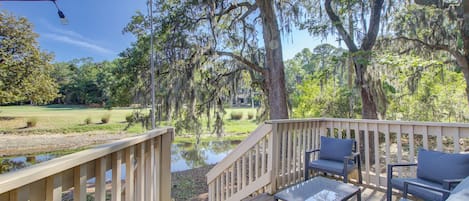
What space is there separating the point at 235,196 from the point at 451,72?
8.13 m

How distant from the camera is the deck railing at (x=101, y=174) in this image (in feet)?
2.17

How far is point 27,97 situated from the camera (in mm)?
2512

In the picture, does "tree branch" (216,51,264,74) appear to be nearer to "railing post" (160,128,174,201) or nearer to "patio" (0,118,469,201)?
"patio" (0,118,469,201)

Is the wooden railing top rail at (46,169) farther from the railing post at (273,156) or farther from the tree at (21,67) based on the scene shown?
the tree at (21,67)

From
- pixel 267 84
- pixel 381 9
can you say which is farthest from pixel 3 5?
pixel 381 9

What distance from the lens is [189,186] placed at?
598cm

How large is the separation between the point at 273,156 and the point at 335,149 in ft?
2.56

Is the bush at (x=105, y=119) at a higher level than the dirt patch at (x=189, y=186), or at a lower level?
higher

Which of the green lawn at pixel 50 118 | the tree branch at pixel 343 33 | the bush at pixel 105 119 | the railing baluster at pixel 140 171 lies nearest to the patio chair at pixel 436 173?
the railing baluster at pixel 140 171

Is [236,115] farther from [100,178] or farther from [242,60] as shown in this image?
[100,178]

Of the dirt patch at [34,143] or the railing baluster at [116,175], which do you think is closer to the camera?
the railing baluster at [116,175]

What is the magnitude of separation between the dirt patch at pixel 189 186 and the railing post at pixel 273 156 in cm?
275

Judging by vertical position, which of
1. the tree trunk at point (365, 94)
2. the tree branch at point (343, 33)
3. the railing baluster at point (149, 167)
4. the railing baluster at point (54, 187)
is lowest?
the railing baluster at point (149, 167)

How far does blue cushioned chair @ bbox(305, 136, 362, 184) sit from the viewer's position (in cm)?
278
